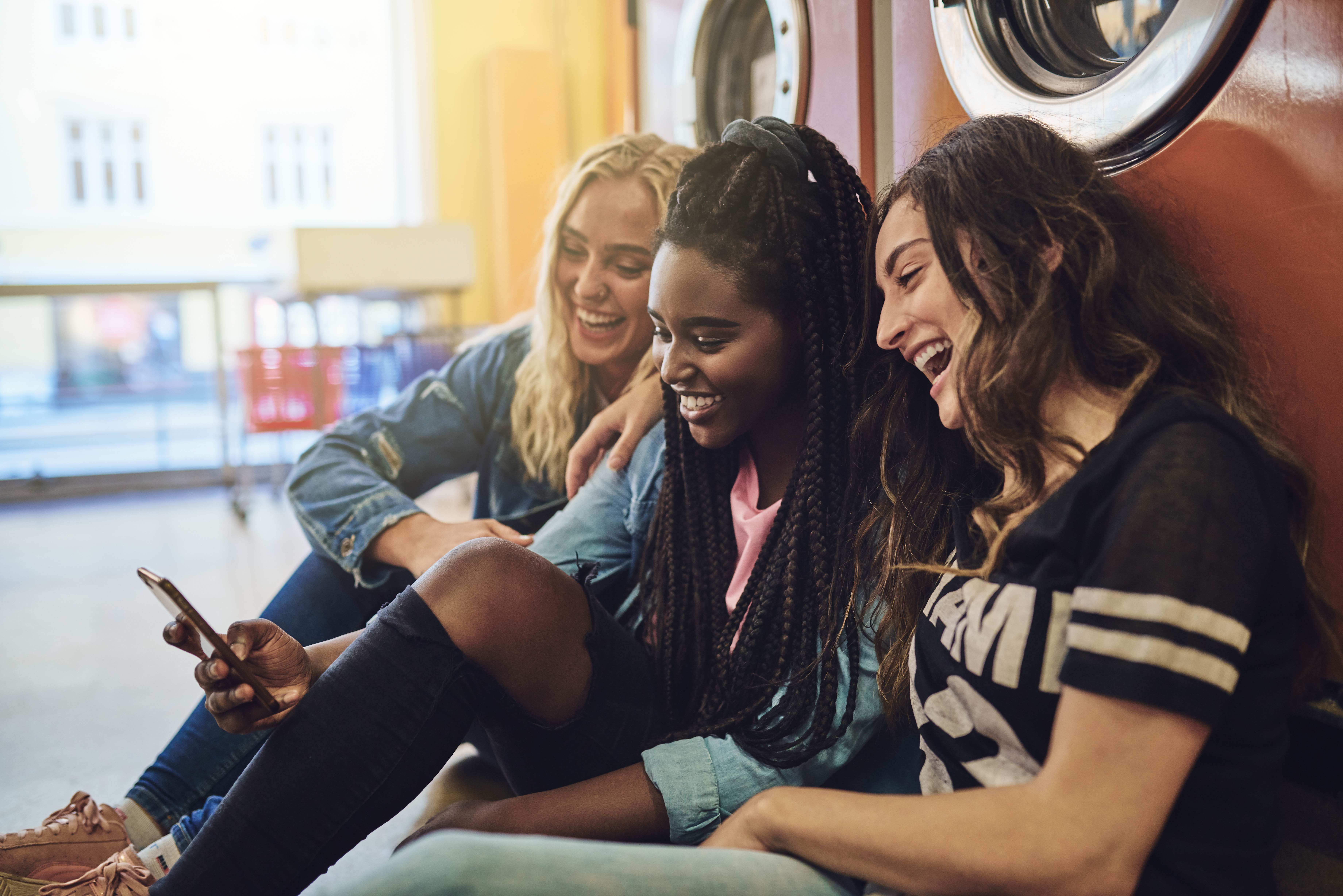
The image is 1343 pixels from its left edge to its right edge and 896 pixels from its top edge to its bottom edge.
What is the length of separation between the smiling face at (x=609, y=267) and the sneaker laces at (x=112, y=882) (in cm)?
95

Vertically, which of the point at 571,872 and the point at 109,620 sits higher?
the point at 571,872

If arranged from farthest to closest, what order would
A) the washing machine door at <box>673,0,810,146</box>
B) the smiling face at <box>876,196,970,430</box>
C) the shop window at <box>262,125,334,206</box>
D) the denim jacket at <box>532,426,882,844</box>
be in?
the shop window at <box>262,125,334,206</box>
the washing machine door at <box>673,0,810,146</box>
the denim jacket at <box>532,426,882,844</box>
the smiling face at <box>876,196,970,430</box>

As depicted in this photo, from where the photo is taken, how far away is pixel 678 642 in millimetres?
1184

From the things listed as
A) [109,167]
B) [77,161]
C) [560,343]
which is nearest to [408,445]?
[560,343]

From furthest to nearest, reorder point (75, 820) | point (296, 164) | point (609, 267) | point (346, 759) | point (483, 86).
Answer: point (296, 164) → point (483, 86) → point (609, 267) → point (75, 820) → point (346, 759)

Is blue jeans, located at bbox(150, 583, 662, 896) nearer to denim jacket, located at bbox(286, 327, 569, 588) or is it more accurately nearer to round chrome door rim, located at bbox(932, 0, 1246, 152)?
denim jacket, located at bbox(286, 327, 569, 588)

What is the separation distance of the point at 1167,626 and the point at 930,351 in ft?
1.22

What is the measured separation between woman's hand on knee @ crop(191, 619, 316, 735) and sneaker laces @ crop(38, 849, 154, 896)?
0.71 feet

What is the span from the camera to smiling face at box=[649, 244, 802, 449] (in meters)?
1.10

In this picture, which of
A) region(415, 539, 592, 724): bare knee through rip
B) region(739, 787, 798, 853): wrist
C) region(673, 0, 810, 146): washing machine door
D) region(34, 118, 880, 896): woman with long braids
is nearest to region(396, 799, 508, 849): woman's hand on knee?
region(34, 118, 880, 896): woman with long braids

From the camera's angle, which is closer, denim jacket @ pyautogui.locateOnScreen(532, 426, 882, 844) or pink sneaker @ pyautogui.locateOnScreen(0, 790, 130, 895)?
denim jacket @ pyautogui.locateOnScreen(532, 426, 882, 844)

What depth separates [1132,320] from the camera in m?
0.83

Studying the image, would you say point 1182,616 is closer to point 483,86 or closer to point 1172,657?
point 1172,657

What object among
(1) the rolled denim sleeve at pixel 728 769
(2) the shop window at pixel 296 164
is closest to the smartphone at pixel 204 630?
(1) the rolled denim sleeve at pixel 728 769
